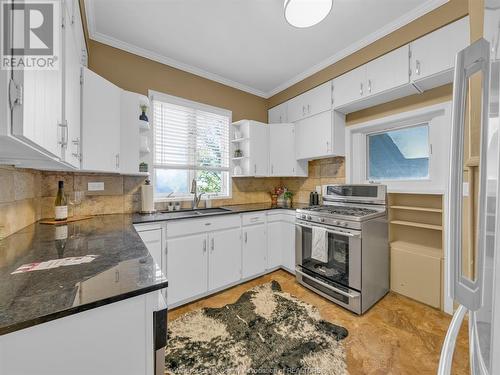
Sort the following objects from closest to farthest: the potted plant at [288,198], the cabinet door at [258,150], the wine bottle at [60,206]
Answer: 1. the wine bottle at [60,206]
2. the cabinet door at [258,150]
3. the potted plant at [288,198]

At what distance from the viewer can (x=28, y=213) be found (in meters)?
1.64

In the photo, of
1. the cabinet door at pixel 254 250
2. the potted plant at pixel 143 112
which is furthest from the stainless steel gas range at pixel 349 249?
the potted plant at pixel 143 112

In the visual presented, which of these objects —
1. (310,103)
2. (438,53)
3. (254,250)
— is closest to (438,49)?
(438,53)

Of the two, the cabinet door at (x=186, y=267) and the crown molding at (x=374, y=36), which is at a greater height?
the crown molding at (x=374, y=36)

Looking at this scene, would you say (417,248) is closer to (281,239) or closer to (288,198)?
(281,239)

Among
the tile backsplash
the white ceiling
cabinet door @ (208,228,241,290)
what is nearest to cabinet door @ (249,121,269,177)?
the tile backsplash

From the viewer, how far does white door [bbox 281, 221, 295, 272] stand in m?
2.88

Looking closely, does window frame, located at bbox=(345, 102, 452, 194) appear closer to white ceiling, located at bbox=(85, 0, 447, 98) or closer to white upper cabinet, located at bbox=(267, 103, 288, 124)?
white ceiling, located at bbox=(85, 0, 447, 98)

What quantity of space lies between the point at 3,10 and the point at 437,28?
277 cm

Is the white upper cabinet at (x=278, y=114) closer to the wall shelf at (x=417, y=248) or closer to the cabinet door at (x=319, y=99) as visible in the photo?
the cabinet door at (x=319, y=99)

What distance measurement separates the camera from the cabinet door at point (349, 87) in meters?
2.39

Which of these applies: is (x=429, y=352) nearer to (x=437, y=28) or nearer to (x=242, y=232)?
(x=242, y=232)

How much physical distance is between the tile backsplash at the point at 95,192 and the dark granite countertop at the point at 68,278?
0.83ft

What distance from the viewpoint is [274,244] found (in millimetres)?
2990
